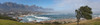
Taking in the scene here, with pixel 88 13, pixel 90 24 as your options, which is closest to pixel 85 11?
pixel 88 13

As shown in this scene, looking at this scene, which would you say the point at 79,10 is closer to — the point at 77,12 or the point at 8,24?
the point at 77,12

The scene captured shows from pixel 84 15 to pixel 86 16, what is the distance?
78 centimetres

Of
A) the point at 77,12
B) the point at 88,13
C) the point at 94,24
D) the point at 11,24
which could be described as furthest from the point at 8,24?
the point at 94,24

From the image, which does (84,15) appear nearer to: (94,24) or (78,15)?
(78,15)

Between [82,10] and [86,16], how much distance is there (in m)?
2.21

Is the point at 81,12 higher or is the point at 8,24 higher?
the point at 81,12

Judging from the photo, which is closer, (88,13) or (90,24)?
(88,13)

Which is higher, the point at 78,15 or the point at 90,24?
the point at 78,15

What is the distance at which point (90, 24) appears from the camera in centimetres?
5197

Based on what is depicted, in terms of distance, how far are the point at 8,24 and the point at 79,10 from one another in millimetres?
22715

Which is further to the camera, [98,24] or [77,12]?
[98,24]

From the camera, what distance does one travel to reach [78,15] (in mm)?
46062

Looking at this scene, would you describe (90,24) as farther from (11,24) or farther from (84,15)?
(11,24)

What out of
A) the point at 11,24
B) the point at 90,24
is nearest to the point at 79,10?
the point at 90,24
